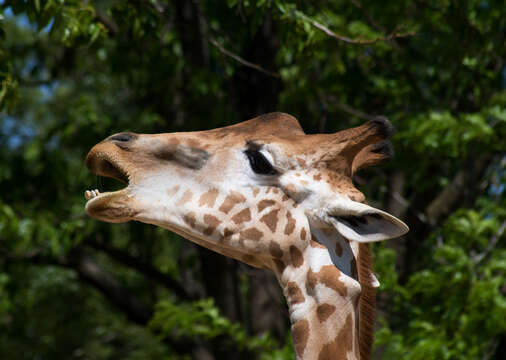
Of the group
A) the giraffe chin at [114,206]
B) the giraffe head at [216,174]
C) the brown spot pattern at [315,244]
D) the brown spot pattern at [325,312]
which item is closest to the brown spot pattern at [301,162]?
the giraffe head at [216,174]

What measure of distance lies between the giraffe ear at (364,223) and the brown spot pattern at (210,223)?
46cm

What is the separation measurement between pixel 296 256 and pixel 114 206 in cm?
72

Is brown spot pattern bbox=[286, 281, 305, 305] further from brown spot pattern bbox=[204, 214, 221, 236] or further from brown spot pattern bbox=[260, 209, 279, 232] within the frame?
brown spot pattern bbox=[204, 214, 221, 236]

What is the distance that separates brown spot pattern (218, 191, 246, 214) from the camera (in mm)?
2758

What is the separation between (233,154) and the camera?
2828mm

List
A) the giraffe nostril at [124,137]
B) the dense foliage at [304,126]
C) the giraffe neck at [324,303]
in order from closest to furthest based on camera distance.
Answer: the giraffe neck at [324,303], the giraffe nostril at [124,137], the dense foliage at [304,126]

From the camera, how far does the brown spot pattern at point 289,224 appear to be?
2.71 m

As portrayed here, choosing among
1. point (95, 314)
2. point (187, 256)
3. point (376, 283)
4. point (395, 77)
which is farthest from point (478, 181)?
point (95, 314)

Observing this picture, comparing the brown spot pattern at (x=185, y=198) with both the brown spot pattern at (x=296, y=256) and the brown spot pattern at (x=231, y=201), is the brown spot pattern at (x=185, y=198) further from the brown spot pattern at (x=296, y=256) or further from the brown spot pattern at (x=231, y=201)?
the brown spot pattern at (x=296, y=256)

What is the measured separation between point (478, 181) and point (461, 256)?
145 centimetres

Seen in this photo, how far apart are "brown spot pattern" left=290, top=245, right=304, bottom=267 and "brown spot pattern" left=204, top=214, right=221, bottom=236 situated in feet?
1.00

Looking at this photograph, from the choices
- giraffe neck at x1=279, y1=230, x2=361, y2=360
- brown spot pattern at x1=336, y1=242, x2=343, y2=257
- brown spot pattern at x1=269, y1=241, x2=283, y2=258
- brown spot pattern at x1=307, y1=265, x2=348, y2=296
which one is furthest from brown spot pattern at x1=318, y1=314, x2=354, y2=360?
brown spot pattern at x1=269, y1=241, x2=283, y2=258

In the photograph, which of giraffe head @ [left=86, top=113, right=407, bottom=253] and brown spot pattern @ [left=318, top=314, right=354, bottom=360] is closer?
brown spot pattern @ [left=318, top=314, right=354, bottom=360]

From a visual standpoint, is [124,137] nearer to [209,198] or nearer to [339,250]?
[209,198]
